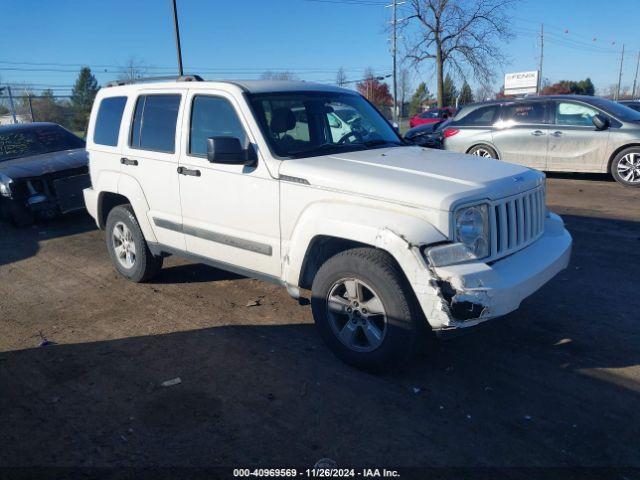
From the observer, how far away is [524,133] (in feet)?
35.6

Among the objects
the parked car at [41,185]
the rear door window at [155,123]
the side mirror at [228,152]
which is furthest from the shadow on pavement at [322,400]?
the parked car at [41,185]

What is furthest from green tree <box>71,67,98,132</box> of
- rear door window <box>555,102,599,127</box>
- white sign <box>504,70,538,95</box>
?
white sign <box>504,70,538,95</box>

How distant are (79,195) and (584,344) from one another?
7.41m

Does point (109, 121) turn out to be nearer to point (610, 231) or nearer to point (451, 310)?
point (451, 310)

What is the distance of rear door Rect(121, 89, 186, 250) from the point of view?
477cm

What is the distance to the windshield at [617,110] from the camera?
9.89 meters

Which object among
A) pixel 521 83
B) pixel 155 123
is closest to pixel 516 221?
pixel 155 123

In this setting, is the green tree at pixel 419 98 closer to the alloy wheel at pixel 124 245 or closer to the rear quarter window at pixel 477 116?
the rear quarter window at pixel 477 116

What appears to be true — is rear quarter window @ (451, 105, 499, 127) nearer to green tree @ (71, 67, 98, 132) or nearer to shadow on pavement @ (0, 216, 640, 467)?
shadow on pavement @ (0, 216, 640, 467)

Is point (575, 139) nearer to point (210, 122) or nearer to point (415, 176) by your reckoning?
point (415, 176)

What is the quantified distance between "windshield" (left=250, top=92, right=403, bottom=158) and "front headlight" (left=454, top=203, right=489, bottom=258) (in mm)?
1414

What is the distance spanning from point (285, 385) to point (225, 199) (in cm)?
165

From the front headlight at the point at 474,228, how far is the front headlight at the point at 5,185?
7420 millimetres

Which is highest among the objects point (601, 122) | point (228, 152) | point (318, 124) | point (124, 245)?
point (318, 124)
